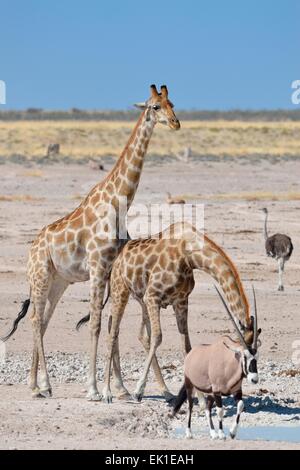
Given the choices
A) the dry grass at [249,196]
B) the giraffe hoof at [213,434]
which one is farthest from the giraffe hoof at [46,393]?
the dry grass at [249,196]

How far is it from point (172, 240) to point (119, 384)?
1.32 meters

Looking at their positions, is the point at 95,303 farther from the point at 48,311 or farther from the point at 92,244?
the point at 48,311

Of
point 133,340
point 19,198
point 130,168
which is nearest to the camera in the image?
point 130,168

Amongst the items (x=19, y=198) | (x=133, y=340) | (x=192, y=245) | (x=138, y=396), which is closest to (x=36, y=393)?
(x=138, y=396)

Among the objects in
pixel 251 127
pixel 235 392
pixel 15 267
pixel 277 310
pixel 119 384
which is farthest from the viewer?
pixel 251 127

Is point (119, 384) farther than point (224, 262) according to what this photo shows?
Yes

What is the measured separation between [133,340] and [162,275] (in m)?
4.01

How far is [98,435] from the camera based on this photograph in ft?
35.3

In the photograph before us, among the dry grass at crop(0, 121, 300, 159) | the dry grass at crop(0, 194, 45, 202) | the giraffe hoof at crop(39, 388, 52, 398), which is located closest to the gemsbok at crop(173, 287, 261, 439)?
the giraffe hoof at crop(39, 388, 52, 398)

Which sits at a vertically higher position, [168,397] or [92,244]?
[92,244]

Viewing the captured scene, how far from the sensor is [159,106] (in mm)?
12289
